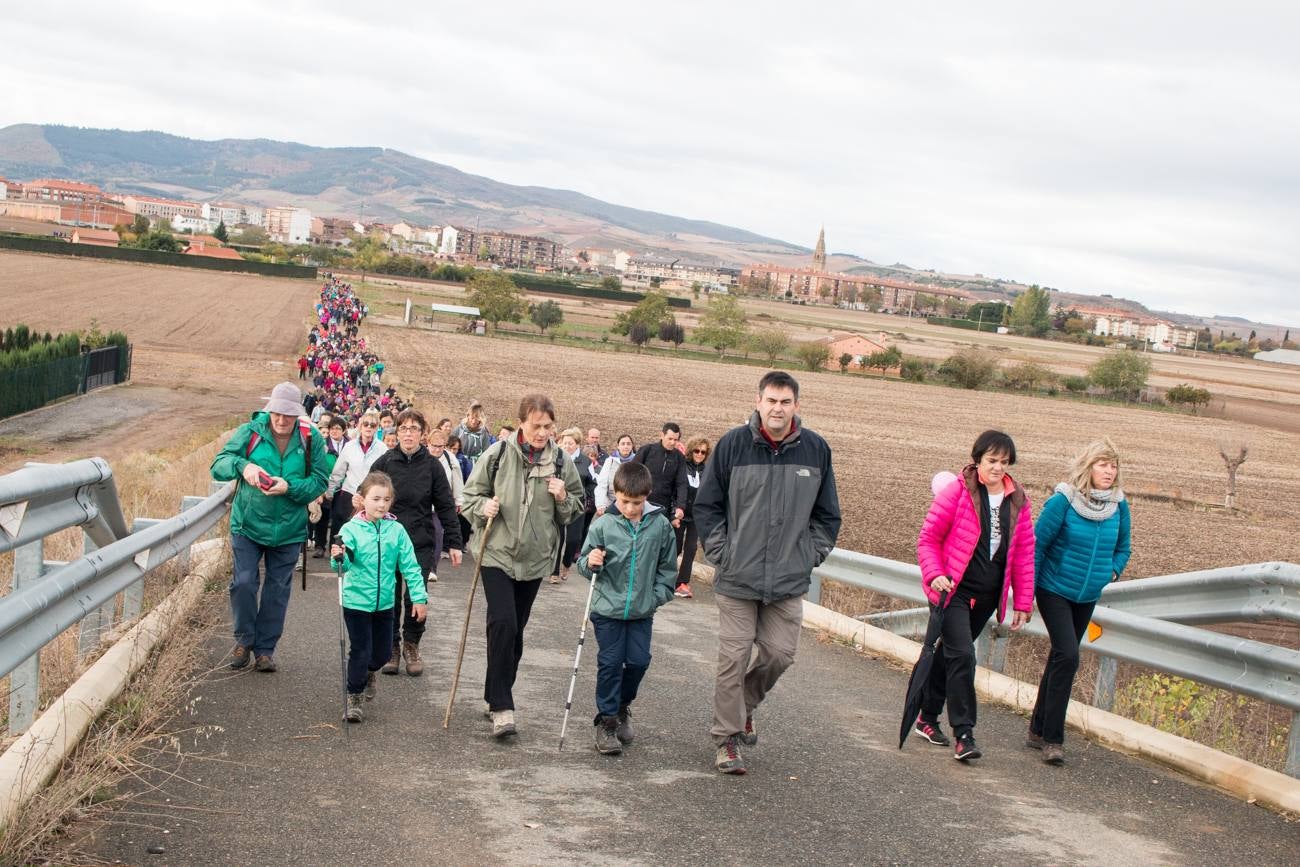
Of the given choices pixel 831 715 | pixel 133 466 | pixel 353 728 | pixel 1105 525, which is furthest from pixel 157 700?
pixel 133 466

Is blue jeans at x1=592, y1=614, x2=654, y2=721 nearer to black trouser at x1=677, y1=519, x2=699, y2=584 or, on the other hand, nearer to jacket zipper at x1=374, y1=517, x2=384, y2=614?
jacket zipper at x1=374, y1=517, x2=384, y2=614

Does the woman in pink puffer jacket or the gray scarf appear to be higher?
the gray scarf

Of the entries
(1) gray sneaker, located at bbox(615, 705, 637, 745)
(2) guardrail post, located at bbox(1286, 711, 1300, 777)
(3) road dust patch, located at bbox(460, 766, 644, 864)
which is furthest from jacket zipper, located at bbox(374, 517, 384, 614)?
(2) guardrail post, located at bbox(1286, 711, 1300, 777)

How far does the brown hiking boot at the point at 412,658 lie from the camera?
8.65 metres

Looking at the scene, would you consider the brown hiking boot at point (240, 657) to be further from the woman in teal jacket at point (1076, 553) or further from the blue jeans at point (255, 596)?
the woman in teal jacket at point (1076, 553)

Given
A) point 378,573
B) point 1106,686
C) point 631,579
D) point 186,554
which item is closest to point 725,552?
point 631,579

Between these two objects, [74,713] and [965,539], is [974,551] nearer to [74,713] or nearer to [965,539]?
[965,539]

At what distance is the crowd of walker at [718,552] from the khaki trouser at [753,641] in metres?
0.01

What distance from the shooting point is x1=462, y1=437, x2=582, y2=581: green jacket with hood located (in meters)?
7.45

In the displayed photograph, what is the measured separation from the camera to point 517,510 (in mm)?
7453

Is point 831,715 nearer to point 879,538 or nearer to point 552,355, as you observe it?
point 879,538

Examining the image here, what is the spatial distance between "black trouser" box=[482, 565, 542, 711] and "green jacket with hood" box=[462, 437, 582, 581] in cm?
8

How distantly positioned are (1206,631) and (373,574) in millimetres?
4696

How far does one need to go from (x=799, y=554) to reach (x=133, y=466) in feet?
62.6
